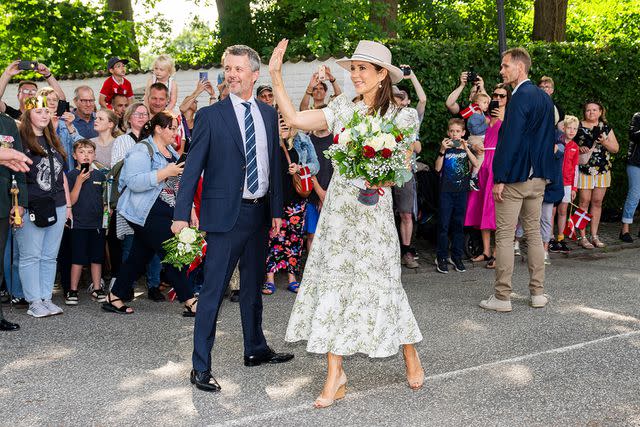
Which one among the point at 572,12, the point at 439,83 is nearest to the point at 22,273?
the point at 439,83

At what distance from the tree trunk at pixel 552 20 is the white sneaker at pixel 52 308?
41.7ft

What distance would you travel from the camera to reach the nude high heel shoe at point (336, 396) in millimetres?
5094

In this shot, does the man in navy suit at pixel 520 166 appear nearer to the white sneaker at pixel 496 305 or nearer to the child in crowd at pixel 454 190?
the white sneaker at pixel 496 305

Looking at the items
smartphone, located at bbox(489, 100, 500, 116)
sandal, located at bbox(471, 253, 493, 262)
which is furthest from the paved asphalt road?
smartphone, located at bbox(489, 100, 500, 116)

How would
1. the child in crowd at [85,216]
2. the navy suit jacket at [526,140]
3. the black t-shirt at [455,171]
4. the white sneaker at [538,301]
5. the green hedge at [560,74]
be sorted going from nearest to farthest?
the navy suit jacket at [526,140]
the white sneaker at [538,301]
the child in crowd at [85,216]
the black t-shirt at [455,171]
the green hedge at [560,74]

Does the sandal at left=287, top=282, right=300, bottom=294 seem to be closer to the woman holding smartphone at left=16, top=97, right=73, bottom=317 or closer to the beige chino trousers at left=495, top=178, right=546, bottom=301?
the beige chino trousers at left=495, top=178, right=546, bottom=301

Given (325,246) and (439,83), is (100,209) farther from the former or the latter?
(439,83)

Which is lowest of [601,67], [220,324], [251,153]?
[220,324]

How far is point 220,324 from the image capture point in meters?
7.29

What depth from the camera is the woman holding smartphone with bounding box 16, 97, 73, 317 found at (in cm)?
738

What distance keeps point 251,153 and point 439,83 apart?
7.45m

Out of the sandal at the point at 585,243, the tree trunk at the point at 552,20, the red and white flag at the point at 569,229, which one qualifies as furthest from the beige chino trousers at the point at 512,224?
the tree trunk at the point at 552,20

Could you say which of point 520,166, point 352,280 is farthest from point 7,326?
point 520,166

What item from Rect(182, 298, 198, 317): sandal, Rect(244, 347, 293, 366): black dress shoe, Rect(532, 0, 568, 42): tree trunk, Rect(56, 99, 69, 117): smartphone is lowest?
Rect(182, 298, 198, 317): sandal
